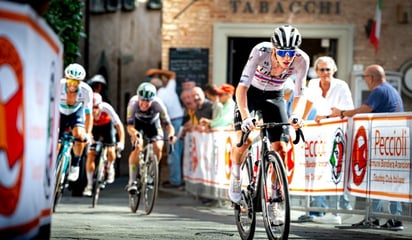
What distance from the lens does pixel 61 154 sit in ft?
53.5

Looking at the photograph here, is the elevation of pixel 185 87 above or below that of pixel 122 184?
above

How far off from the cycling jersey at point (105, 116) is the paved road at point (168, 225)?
4.57 feet

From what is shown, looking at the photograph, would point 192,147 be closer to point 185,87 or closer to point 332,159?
point 185,87

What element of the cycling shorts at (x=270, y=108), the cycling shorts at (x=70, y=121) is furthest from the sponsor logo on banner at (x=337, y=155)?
the cycling shorts at (x=70, y=121)

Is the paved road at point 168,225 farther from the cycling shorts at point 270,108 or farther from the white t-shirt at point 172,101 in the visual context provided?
the white t-shirt at point 172,101

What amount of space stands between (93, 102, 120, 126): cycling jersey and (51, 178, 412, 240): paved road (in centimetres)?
139

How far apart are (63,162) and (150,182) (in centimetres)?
150

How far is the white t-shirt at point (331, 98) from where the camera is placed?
1578cm

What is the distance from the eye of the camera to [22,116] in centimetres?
611

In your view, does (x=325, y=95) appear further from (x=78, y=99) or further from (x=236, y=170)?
(x=236, y=170)

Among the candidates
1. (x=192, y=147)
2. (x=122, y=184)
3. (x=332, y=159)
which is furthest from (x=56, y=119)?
(x=122, y=184)

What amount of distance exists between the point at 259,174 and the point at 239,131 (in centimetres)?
88

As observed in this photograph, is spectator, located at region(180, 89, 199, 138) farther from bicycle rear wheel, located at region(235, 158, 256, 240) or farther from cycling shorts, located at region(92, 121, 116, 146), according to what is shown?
bicycle rear wheel, located at region(235, 158, 256, 240)

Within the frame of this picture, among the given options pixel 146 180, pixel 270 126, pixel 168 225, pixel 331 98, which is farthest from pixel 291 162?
pixel 270 126
